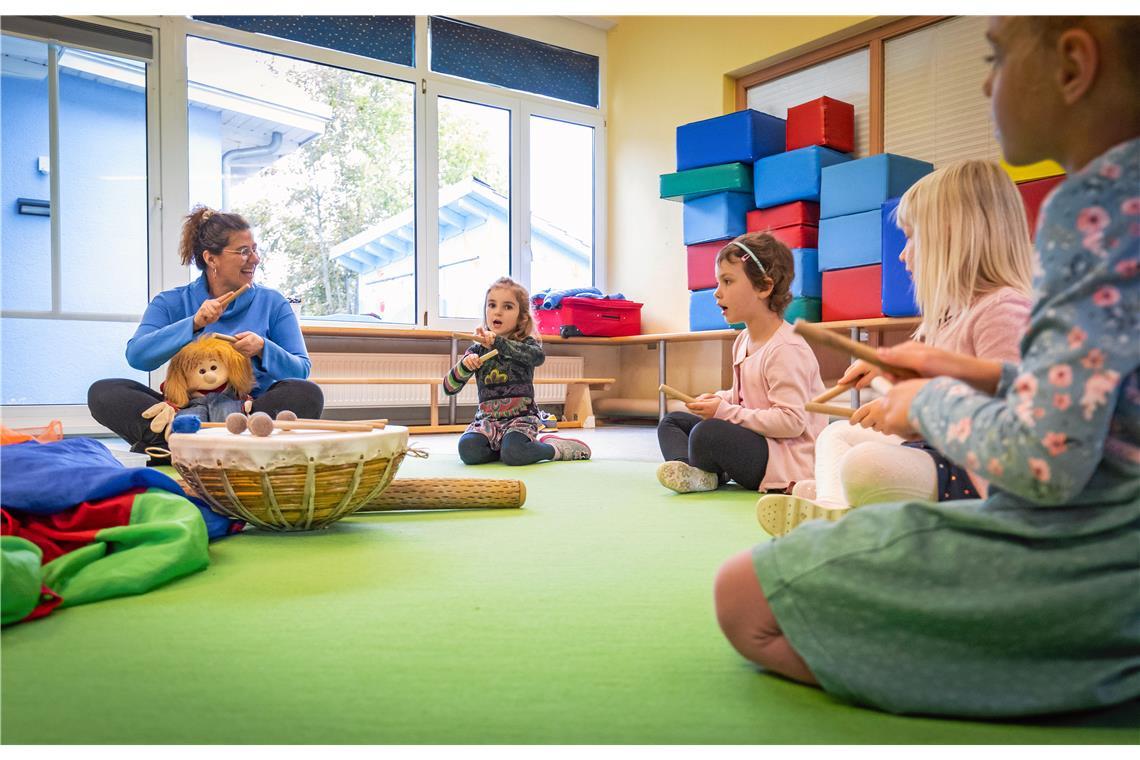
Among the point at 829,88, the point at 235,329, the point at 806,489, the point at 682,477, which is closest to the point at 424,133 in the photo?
the point at 829,88

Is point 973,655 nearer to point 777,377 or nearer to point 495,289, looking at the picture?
point 777,377

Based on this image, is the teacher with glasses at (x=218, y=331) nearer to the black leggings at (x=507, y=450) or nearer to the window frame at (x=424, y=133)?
the black leggings at (x=507, y=450)

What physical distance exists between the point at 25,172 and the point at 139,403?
2.28 m

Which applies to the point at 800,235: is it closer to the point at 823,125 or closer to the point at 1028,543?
the point at 823,125

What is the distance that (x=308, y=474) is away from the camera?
1513mm

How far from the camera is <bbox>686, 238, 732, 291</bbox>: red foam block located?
15.6 ft

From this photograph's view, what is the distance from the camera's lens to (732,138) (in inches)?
181

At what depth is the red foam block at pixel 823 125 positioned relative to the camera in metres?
4.40

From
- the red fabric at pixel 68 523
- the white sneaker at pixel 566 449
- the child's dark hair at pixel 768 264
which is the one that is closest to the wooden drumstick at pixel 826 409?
the red fabric at pixel 68 523

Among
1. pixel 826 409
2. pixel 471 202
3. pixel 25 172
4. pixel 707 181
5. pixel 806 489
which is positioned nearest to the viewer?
pixel 826 409

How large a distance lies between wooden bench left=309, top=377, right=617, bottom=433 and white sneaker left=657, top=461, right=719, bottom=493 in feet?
8.41

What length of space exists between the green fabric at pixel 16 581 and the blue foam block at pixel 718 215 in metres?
4.03

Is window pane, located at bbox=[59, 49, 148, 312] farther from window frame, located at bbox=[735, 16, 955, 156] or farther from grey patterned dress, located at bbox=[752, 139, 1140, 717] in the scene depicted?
grey patterned dress, located at bbox=[752, 139, 1140, 717]

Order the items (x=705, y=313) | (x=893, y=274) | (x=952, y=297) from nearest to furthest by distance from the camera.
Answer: (x=952, y=297), (x=893, y=274), (x=705, y=313)
